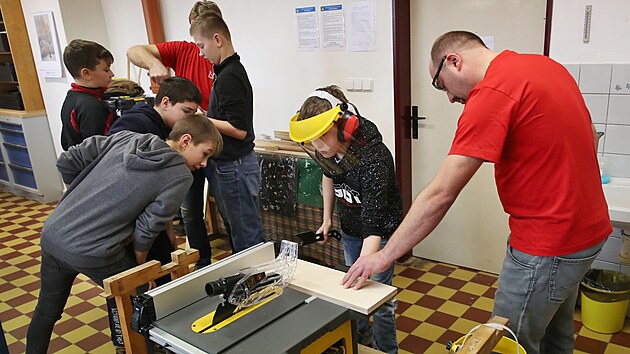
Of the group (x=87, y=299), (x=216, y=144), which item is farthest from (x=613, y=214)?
(x=87, y=299)

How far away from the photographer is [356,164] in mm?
1654

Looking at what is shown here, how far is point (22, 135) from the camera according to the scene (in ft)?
16.0

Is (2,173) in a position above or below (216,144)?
below

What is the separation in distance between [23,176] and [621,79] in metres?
5.25

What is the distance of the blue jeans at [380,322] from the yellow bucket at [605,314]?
3.57 ft

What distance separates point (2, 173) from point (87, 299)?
329 centimetres

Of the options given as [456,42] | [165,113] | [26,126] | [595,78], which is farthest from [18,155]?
[595,78]

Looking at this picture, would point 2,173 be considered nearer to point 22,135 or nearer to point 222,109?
point 22,135

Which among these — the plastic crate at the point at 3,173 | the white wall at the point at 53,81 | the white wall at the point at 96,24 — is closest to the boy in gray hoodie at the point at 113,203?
the white wall at the point at 96,24

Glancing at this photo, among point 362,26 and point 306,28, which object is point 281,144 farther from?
point 362,26

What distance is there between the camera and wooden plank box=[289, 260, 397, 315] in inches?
50.3

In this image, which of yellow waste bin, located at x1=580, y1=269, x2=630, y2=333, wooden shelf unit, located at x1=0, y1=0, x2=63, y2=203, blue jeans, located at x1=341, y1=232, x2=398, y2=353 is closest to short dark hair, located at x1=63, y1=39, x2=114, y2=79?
blue jeans, located at x1=341, y1=232, x2=398, y2=353

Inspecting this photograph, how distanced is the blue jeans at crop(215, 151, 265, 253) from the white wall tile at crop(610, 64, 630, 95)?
1744mm

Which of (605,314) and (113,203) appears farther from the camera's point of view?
(605,314)
